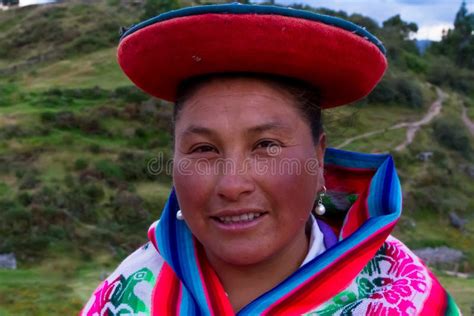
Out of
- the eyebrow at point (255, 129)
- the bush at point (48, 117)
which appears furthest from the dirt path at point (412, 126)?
the eyebrow at point (255, 129)

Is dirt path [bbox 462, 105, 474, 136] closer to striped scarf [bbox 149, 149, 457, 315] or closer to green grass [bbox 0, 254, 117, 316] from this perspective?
green grass [bbox 0, 254, 117, 316]

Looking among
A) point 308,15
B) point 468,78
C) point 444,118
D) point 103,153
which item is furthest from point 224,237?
point 468,78

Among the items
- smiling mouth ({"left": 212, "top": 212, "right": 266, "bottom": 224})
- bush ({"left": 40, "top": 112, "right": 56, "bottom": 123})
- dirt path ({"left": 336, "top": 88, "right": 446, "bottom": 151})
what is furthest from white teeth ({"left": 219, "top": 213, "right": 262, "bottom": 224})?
bush ({"left": 40, "top": 112, "right": 56, "bottom": 123})

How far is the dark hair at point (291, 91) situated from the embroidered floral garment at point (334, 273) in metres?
0.24

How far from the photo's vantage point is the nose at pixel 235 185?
1.39m

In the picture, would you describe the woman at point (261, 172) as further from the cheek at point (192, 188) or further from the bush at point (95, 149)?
the bush at point (95, 149)

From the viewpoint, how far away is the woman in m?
1.38

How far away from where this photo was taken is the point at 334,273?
1459 mm

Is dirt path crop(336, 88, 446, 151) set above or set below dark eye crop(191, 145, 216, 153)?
below

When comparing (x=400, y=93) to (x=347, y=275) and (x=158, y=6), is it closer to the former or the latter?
(x=158, y=6)

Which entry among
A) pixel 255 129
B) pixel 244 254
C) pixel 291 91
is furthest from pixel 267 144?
pixel 244 254

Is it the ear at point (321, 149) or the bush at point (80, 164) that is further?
the bush at point (80, 164)

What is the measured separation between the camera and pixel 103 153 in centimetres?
1623

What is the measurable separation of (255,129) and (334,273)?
0.40 metres
